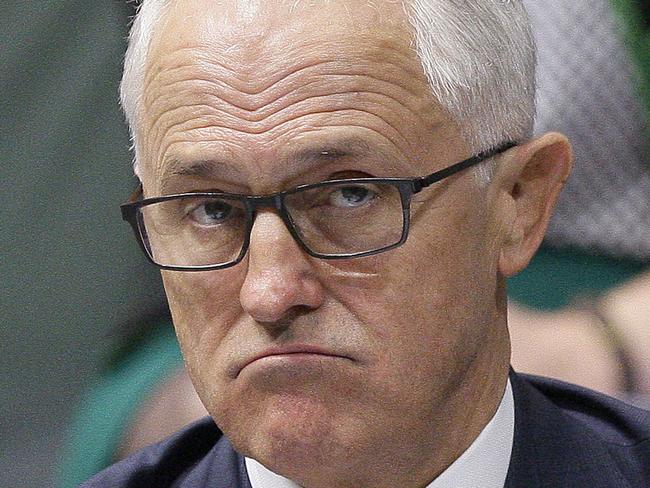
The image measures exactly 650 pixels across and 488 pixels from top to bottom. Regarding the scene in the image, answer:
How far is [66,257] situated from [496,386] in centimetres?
156

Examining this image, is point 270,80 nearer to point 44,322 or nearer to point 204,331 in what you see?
point 204,331

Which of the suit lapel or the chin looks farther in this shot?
the suit lapel

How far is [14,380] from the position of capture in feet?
8.85

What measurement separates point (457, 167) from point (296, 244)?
168 millimetres


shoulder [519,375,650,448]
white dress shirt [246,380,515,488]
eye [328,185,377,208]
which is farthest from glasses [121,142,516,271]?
shoulder [519,375,650,448]

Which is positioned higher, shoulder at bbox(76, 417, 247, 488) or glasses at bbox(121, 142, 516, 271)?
glasses at bbox(121, 142, 516, 271)

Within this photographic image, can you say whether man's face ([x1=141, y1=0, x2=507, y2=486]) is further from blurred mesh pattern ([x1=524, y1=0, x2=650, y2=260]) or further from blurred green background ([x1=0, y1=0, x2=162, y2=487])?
blurred green background ([x1=0, y1=0, x2=162, y2=487])

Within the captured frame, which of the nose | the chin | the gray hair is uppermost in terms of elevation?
the gray hair

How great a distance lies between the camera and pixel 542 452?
1.33 meters

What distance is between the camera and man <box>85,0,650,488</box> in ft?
3.63

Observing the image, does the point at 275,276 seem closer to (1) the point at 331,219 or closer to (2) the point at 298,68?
(1) the point at 331,219

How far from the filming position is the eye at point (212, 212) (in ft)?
3.81

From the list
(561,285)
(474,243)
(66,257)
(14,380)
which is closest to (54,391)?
(14,380)

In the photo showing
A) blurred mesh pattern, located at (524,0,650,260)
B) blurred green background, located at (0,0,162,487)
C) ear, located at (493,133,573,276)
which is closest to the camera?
ear, located at (493,133,573,276)
